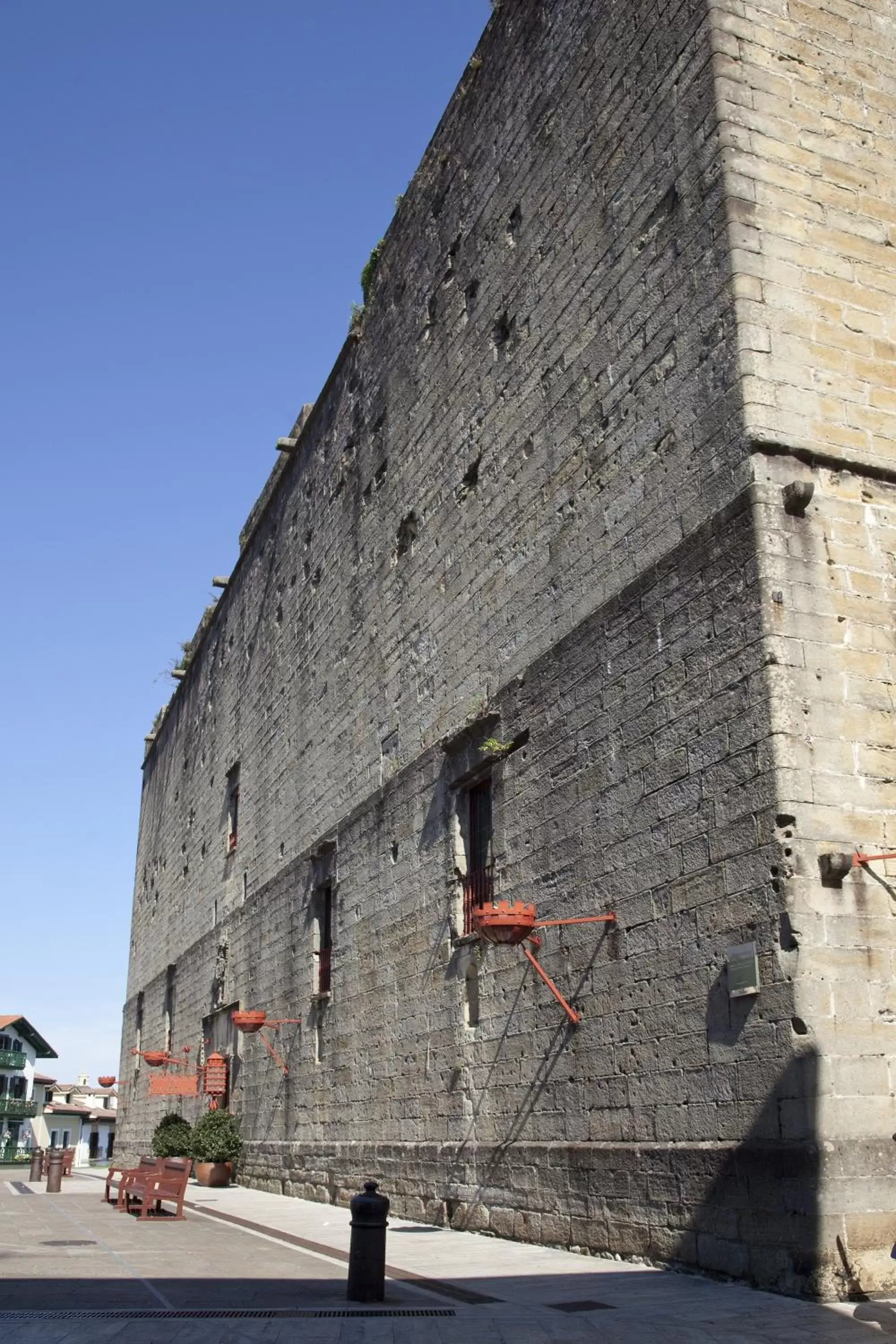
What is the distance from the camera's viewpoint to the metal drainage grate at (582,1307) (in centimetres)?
576

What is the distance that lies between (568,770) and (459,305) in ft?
17.9

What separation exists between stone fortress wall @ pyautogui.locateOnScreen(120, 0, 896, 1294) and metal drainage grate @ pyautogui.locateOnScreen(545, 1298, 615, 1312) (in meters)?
0.80

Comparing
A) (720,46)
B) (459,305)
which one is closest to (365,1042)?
(459,305)

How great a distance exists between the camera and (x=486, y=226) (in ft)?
37.7

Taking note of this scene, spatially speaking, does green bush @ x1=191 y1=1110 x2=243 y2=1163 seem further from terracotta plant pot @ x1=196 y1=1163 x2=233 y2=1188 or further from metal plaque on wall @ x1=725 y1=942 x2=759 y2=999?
metal plaque on wall @ x1=725 y1=942 x2=759 y2=999

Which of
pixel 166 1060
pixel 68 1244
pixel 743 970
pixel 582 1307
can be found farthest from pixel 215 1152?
pixel 743 970

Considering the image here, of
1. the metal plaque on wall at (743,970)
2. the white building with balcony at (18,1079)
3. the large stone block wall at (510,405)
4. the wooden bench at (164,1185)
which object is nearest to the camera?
the metal plaque on wall at (743,970)

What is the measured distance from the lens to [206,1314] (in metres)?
5.77

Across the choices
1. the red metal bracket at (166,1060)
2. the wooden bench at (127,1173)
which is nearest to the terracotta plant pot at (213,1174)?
the wooden bench at (127,1173)

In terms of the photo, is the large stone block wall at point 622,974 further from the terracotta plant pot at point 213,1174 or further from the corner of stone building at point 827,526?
the terracotta plant pot at point 213,1174

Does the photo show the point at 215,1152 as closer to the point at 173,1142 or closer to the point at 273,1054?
the point at 173,1142

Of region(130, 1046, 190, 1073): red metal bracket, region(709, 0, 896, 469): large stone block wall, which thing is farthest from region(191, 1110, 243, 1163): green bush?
region(709, 0, 896, 469): large stone block wall

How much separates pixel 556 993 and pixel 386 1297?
2.55m

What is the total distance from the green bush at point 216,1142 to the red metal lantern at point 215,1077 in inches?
43.9
